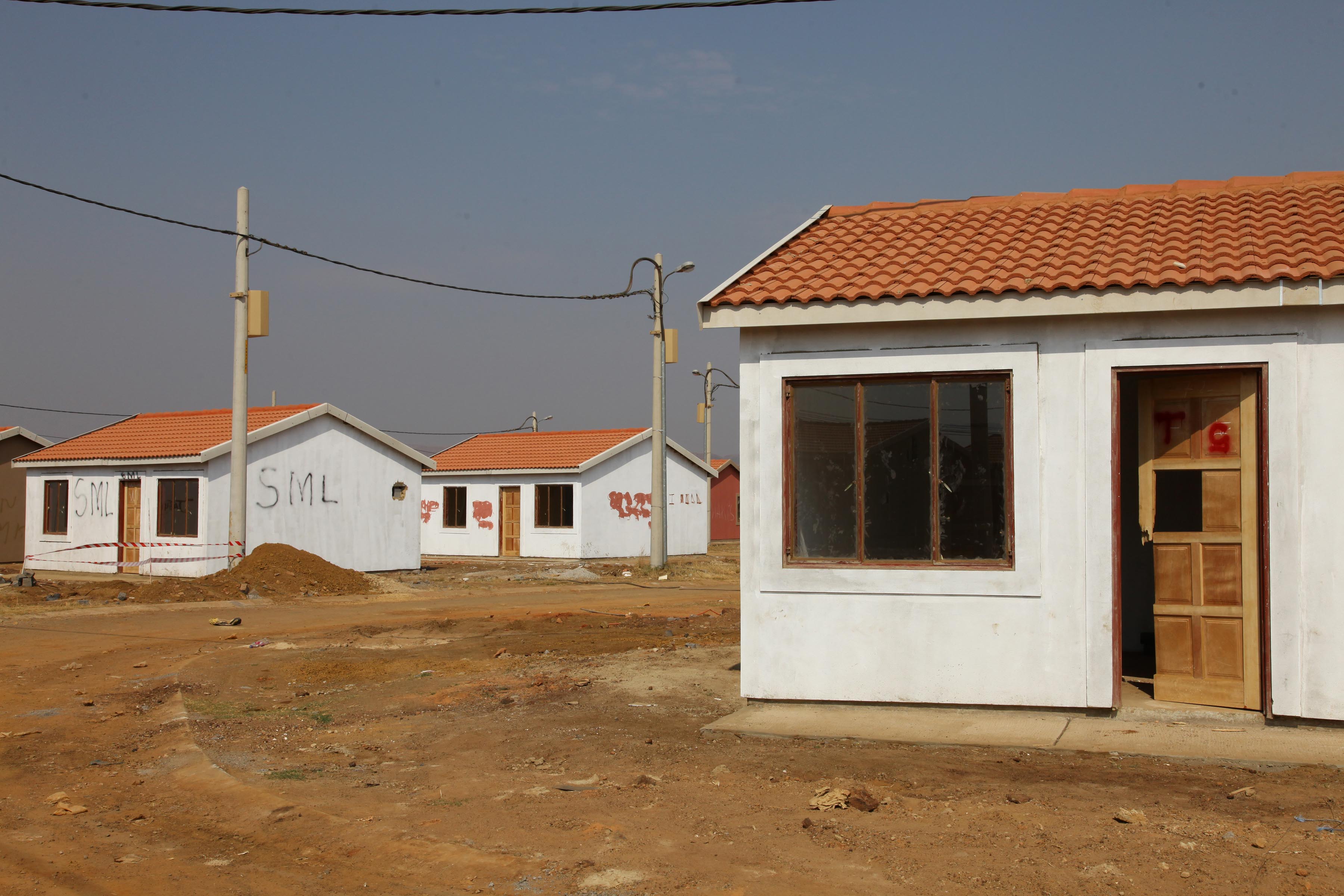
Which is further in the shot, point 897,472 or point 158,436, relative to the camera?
point 158,436

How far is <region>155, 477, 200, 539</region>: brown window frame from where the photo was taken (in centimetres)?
2545

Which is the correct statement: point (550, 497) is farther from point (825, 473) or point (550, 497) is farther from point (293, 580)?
point (825, 473)

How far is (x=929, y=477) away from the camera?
848cm

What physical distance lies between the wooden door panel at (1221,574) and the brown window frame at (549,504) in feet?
88.5

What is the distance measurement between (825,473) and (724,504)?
45.0m

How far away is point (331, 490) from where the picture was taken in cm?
2800

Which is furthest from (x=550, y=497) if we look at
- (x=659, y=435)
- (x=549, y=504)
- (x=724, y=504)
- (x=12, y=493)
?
(x=724, y=504)

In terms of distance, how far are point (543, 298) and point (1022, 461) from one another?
20217 millimetres

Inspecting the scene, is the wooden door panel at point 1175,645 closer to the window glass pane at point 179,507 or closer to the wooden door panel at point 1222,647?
the wooden door panel at point 1222,647

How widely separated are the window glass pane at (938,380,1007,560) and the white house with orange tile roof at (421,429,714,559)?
25.7 meters

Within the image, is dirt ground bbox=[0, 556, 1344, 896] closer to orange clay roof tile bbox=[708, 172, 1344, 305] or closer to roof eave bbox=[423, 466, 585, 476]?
orange clay roof tile bbox=[708, 172, 1344, 305]

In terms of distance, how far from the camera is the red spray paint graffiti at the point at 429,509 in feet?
123

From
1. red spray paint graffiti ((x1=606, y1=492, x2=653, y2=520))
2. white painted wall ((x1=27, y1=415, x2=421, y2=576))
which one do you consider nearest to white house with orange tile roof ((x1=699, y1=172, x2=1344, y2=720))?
white painted wall ((x1=27, y1=415, x2=421, y2=576))

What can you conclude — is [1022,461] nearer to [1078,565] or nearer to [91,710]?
[1078,565]
